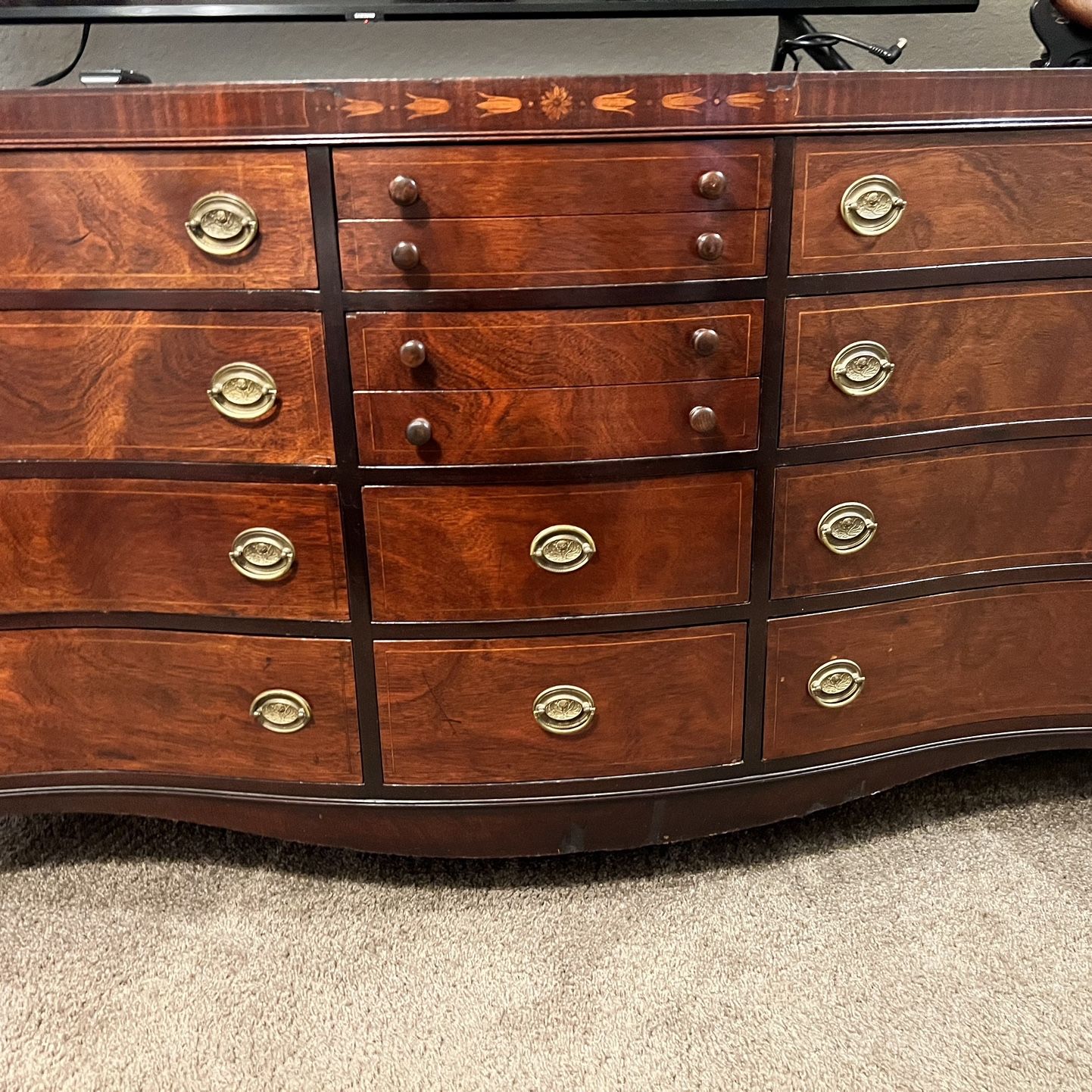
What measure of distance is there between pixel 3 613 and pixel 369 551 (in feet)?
1.48

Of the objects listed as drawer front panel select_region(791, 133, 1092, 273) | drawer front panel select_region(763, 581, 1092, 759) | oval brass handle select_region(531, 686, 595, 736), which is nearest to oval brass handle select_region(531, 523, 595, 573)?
oval brass handle select_region(531, 686, 595, 736)

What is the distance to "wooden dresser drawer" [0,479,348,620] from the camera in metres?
1.13

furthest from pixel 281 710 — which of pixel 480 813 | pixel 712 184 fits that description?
pixel 712 184

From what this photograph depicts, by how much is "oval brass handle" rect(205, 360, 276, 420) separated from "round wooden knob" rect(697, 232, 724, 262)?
0.47 meters

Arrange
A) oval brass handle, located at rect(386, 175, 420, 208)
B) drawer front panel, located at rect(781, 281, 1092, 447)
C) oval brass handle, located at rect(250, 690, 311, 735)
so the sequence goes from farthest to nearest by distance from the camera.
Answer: oval brass handle, located at rect(250, 690, 311, 735) < drawer front panel, located at rect(781, 281, 1092, 447) < oval brass handle, located at rect(386, 175, 420, 208)

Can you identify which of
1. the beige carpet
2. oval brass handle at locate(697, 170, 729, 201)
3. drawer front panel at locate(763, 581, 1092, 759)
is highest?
oval brass handle at locate(697, 170, 729, 201)

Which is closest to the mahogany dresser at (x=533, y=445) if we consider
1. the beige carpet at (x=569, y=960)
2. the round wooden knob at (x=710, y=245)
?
the round wooden knob at (x=710, y=245)

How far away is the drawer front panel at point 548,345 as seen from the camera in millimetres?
1061

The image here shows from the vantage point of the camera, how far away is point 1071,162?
1108 mm

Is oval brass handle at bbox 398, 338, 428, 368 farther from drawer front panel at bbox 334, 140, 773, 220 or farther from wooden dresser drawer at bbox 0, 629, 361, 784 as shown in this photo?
wooden dresser drawer at bbox 0, 629, 361, 784

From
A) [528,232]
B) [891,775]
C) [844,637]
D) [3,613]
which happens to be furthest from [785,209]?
[3,613]

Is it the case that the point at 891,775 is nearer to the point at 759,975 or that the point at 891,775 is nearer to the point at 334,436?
the point at 759,975

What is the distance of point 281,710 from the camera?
122cm

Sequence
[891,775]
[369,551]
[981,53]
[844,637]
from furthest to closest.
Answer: [981,53]
[891,775]
[844,637]
[369,551]
